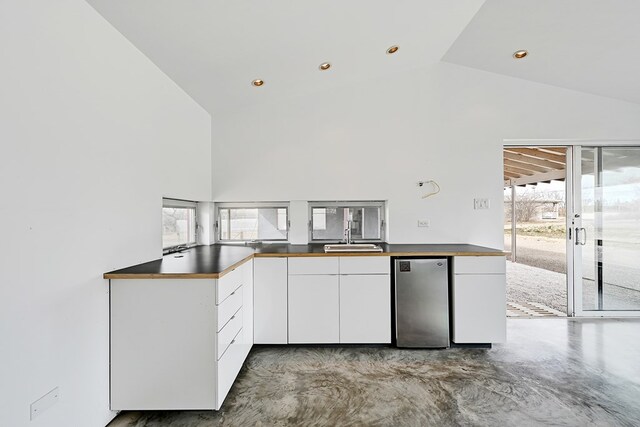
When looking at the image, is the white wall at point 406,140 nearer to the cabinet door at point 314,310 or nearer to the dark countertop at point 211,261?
the dark countertop at point 211,261

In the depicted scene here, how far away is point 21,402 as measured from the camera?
51.2 inches

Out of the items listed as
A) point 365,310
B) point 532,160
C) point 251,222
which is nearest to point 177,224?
point 251,222

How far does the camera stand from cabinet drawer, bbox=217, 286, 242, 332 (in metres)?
1.91

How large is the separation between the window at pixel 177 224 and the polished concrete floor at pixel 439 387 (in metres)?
1.26

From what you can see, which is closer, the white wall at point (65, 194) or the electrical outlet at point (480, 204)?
the white wall at point (65, 194)

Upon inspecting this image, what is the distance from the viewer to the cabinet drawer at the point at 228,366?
1.90m

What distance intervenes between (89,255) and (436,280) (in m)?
2.55

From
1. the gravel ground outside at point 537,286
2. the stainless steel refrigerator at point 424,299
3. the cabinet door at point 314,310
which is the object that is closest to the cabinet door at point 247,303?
the cabinet door at point 314,310

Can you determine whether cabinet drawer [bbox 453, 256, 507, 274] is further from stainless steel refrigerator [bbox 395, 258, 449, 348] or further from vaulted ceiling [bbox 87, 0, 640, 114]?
vaulted ceiling [bbox 87, 0, 640, 114]

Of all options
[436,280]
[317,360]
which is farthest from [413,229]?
[317,360]

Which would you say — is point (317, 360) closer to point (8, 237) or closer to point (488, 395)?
point (488, 395)

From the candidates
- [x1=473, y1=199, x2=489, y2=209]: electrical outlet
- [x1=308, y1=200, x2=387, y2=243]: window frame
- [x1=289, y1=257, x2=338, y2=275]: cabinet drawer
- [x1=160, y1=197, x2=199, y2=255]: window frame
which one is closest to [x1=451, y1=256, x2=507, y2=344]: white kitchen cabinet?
[x1=473, y1=199, x2=489, y2=209]: electrical outlet

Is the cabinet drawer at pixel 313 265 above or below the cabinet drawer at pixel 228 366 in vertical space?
above

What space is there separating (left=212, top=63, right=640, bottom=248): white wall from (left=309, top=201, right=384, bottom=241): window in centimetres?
21
